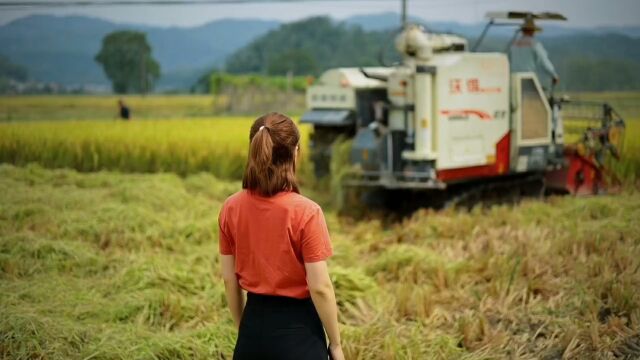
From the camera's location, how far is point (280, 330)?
3322 mm

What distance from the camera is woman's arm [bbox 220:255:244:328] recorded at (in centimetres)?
352

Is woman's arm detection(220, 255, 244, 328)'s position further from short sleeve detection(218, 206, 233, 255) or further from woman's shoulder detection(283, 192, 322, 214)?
woman's shoulder detection(283, 192, 322, 214)

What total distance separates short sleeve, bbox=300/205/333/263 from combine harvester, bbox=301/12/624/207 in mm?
6817

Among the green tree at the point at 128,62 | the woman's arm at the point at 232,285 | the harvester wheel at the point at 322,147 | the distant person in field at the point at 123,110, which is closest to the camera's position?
the woman's arm at the point at 232,285

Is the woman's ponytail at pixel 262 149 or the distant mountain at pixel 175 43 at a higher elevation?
the distant mountain at pixel 175 43

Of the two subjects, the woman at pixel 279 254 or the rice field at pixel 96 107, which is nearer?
the woman at pixel 279 254

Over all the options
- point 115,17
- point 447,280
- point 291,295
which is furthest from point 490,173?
point 291,295

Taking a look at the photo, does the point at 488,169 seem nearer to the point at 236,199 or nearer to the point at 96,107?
the point at 96,107

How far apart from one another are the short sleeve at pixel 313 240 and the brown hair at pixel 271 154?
6.4 inches

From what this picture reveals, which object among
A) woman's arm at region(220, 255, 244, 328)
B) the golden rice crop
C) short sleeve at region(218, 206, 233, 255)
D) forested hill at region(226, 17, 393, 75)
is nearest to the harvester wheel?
the golden rice crop

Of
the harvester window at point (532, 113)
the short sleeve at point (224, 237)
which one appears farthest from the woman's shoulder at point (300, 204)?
the harvester window at point (532, 113)

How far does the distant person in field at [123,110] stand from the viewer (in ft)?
37.8

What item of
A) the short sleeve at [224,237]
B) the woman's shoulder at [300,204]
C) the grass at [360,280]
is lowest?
the grass at [360,280]

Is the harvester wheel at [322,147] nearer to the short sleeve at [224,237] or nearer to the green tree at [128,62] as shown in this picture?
the green tree at [128,62]
